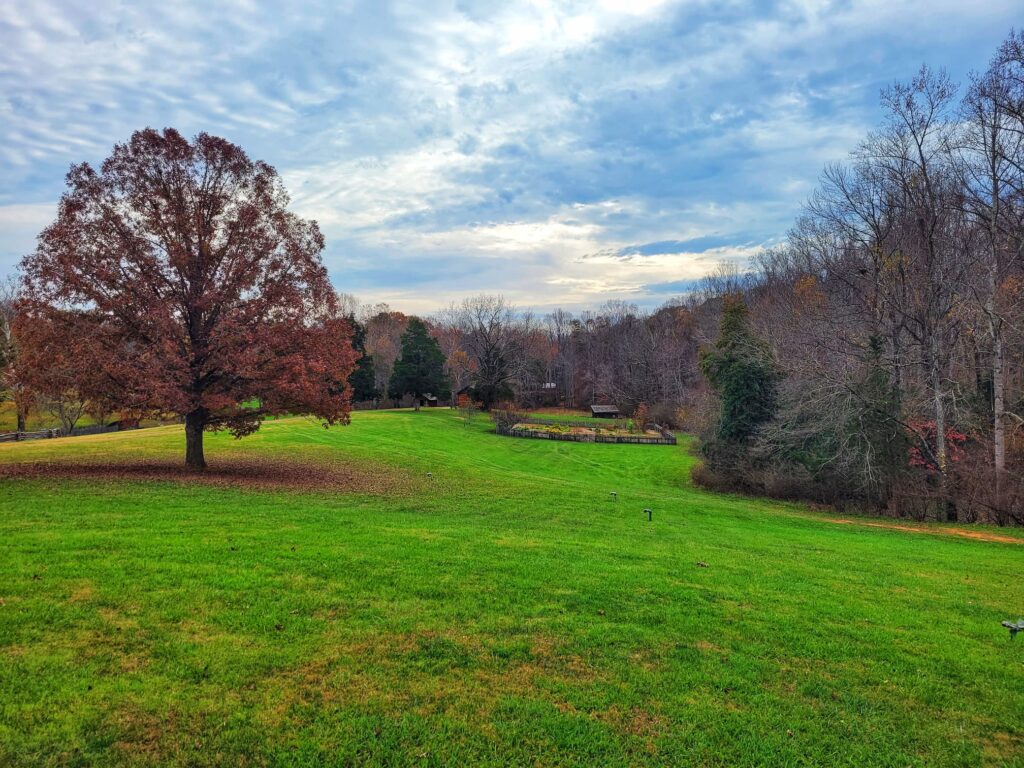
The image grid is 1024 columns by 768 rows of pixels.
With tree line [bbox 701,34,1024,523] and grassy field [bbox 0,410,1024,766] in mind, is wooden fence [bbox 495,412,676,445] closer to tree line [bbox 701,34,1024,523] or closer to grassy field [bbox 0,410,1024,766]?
tree line [bbox 701,34,1024,523]

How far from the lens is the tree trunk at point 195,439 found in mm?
15422

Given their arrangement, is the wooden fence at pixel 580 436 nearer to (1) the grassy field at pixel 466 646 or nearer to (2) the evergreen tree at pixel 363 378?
(2) the evergreen tree at pixel 363 378

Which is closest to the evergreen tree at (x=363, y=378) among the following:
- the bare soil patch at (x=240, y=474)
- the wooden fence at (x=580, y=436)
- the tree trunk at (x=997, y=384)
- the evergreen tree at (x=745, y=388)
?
the wooden fence at (x=580, y=436)

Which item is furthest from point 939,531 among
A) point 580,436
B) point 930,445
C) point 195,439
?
point 580,436

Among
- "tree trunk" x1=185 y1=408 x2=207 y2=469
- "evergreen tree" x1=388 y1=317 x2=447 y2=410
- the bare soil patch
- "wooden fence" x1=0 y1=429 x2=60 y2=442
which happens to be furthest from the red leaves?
"wooden fence" x1=0 y1=429 x2=60 y2=442

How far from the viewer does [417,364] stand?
56625mm

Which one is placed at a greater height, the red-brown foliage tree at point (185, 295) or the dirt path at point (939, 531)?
the red-brown foliage tree at point (185, 295)

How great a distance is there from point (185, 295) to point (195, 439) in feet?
14.0

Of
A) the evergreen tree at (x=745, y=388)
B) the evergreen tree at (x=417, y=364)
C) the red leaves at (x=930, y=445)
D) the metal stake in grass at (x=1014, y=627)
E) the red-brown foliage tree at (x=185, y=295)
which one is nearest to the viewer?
the metal stake in grass at (x=1014, y=627)

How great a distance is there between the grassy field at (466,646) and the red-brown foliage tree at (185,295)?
3.80 metres

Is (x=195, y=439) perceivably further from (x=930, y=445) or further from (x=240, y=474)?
(x=930, y=445)

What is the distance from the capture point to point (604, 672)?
4793 mm

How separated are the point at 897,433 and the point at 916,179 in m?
10.4

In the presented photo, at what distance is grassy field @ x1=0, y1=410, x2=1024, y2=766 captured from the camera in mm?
3736
